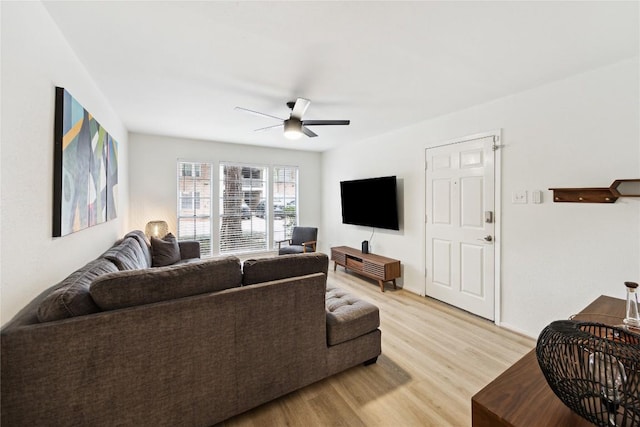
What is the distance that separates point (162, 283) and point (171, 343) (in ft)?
1.06

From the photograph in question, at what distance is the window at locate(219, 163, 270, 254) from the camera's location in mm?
5022

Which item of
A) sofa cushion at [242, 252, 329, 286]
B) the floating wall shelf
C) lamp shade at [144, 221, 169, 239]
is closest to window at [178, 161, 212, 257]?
lamp shade at [144, 221, 169, 239]

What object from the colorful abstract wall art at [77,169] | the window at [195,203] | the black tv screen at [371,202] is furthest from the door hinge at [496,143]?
the window at [195,203]

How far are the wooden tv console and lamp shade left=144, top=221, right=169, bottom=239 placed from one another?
119 inches

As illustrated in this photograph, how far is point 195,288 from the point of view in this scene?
1509 mm

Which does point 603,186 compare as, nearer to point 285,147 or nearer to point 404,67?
point 404,67

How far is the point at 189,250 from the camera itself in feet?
12.9

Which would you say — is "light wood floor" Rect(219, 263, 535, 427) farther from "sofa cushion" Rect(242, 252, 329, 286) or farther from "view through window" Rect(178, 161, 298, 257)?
"view through window" Rect(178, 161, 298, 257)

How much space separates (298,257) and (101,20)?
1983mm

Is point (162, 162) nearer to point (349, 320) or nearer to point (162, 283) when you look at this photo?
point (162, 283)

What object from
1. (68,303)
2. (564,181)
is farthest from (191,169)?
(564,181)

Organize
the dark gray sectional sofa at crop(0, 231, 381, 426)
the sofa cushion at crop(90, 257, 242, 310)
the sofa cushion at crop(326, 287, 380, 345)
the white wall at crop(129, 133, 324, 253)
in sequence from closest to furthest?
1. the dark gray sectional sofa at crop(0, 231, 381, 426)
2. the sofa cushion at crop(90, 257, 242, 310)
3. the sofa cushion at crop(326, 287, 380, 345)
4. the white wall at crop(129, 133, 324, 253)

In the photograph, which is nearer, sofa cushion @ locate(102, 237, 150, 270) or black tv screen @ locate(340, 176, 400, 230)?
sofa cushion @ locate(102, 237, 150, 270)

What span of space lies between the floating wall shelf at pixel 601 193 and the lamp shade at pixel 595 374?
6.92ft
